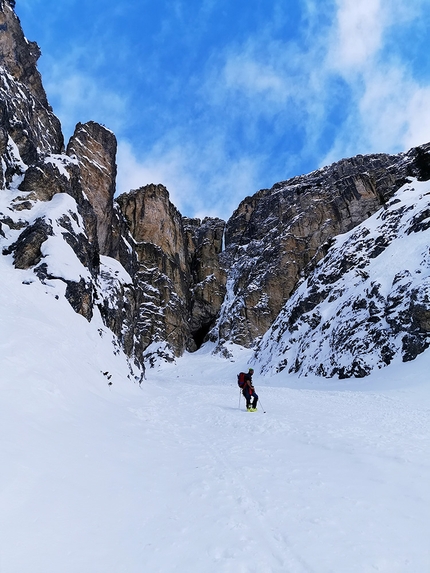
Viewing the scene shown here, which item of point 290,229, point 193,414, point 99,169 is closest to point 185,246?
point 290,229

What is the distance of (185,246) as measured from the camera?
8712 cm

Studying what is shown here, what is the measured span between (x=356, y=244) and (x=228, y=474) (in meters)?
32.7

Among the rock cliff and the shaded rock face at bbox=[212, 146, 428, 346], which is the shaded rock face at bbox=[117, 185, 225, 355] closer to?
the rock cliff

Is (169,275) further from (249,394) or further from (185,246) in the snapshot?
A: (249,394)

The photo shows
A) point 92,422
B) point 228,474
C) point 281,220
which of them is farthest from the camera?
point 281,220

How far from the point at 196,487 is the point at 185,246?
3285 inches

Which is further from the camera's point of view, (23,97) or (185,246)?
(185,246)

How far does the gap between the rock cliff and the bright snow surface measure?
13297 millimetres

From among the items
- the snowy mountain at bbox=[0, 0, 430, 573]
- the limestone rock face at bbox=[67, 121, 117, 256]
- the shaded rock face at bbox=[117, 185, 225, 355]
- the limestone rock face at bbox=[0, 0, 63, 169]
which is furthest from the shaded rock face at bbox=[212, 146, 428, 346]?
the limestone rock face at bbox=[0, 0, 63, 169]

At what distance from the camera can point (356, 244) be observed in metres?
34.2

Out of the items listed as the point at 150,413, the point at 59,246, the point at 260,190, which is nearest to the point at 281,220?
the point at 260,190

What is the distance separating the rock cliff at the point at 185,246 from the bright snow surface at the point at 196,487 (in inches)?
523

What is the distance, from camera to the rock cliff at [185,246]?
22812mm

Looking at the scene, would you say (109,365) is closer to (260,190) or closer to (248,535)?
(248,535)
